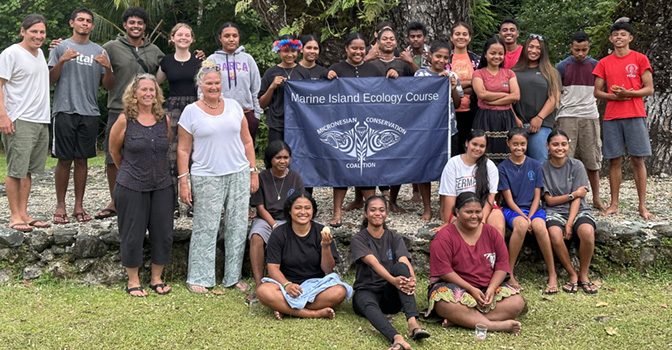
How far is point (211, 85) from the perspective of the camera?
589 cm

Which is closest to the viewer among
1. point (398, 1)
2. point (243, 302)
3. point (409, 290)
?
point (409, 290)

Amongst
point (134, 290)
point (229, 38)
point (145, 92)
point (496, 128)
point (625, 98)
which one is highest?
point (229, 38)

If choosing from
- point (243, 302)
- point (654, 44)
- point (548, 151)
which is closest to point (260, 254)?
point (243, 302)

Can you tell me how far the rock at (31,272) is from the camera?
6355 millimetres

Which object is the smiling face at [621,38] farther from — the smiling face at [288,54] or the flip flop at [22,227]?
the flip flop at [22,227]

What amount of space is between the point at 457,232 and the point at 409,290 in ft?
2.05

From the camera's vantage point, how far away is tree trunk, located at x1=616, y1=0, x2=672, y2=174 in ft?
29.6

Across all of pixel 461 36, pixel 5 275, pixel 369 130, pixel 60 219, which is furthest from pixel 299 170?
pixel 5 275

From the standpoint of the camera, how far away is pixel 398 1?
28.1 feet

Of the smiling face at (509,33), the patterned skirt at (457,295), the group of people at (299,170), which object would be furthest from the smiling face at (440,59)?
the patterned skirt at (457,295)

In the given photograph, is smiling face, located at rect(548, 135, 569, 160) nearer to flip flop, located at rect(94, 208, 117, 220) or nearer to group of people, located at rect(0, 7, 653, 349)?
group of people, located at rect(0, 7, 653, 349)

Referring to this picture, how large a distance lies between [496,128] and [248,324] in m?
2.86

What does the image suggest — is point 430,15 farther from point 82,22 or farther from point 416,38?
point 82,22

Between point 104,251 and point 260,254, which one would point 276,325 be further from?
point 104,251
